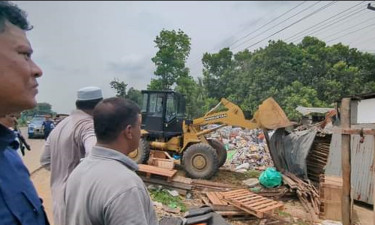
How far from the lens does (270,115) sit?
943 cm

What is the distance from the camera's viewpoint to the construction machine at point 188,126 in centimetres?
940

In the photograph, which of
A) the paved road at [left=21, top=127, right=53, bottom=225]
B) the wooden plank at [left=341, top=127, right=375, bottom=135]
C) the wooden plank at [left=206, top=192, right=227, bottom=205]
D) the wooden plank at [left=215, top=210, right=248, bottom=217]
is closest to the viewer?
the wooden plank at [left=341, top=127, right=375, bottom=135]

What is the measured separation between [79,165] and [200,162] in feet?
25.7

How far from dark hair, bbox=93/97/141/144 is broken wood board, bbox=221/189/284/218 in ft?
17.4

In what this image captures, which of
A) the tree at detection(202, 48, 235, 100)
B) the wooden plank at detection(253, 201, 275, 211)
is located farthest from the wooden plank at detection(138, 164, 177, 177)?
the tree at detection(202, 48, 235, 100)

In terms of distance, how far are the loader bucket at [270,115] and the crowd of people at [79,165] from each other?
7600 millimetres

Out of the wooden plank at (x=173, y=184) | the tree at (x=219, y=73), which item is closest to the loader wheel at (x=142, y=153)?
the wooden plank at (x=173, y=184)

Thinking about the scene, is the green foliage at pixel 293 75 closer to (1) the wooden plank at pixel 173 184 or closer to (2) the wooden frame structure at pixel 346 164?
(1) the wooden plank at pixel 173 184

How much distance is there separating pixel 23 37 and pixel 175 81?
13.3m

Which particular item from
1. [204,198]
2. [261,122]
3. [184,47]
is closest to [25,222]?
[204,198]

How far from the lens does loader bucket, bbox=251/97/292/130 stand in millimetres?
9383

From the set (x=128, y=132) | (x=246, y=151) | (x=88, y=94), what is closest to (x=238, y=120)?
(x=246, y=151)

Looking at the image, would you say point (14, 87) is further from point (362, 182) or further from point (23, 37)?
point (362, 182)

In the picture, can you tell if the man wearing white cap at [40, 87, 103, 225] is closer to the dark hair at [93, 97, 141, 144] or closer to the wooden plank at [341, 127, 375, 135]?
the dark hair at [93, 97, 141, 144]
